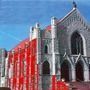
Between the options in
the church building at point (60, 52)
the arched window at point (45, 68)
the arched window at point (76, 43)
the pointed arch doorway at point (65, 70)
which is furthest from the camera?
the arched window at point (76, 43)

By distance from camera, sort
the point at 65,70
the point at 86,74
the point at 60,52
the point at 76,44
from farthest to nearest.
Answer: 1. the point at 76,44
2. the point at 86,74
3. the point at 65,70
4. the point at 60,52

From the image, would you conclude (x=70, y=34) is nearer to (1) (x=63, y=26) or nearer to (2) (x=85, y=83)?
(1) (x=63, y=26)

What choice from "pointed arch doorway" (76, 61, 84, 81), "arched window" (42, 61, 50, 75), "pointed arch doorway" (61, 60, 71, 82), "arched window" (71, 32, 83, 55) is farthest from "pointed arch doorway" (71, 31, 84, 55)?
"arched window" (42, 61, 50, 75)

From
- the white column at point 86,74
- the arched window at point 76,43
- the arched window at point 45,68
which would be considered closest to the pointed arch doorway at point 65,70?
the arched window at point 76,43

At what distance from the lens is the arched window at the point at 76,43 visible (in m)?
49.9

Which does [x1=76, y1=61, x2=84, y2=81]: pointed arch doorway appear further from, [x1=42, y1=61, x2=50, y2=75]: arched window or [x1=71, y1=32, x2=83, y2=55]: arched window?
[x1=42, y1=61, x2=50, y2=75]: arched window

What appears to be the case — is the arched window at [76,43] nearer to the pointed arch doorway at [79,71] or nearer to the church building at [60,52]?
the church building at [60,52]

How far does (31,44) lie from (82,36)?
807 cm

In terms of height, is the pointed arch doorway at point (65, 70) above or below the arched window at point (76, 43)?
below

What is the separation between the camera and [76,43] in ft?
164

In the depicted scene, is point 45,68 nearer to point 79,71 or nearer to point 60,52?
point 60,52

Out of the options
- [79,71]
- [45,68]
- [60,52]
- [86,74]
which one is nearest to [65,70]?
[79,71]

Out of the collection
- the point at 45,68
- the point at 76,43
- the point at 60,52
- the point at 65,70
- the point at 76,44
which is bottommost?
the point at 65,70

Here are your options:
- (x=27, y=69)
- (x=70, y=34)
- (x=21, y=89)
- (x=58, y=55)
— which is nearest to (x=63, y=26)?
(x=70, y=34)
